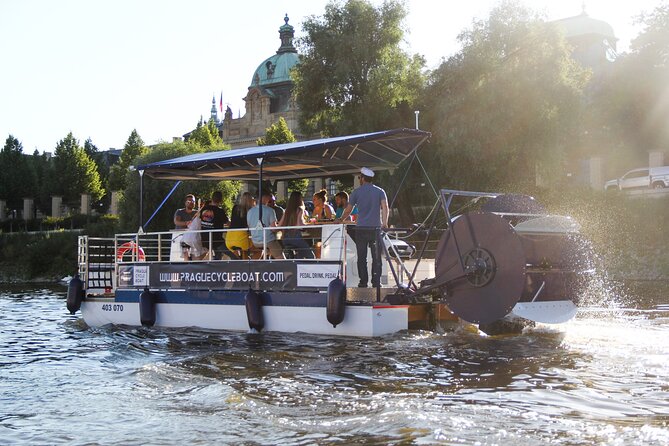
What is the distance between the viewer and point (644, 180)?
44.8m

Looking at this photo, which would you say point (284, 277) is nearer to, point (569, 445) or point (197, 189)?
point (569, 445)

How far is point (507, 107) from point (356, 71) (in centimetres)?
1000

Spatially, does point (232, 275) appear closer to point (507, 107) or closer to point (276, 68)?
point (507, 107)

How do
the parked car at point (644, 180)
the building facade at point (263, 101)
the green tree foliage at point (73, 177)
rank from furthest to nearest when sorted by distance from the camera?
the building facade at point (263, 101) < the green tree foliage at point (73, 177) < the parked car at point (644, 180)

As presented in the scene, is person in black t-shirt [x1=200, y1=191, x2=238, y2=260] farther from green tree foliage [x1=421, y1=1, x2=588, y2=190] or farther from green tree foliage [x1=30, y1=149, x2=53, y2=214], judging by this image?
green tree foliage [x1=30, y1=149, x2=53, y2=214]

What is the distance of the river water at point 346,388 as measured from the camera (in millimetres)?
7914

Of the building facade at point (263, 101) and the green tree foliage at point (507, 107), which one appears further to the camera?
the building facade at point (263, 101)

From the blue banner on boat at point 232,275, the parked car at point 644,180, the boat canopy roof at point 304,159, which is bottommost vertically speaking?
the blue banner on boat at point 232,275

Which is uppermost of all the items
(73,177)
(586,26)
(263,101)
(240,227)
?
(586,26)

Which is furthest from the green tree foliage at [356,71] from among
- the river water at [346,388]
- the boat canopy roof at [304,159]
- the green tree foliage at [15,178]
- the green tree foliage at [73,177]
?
the green tree foliage at [15,178]

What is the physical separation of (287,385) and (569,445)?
159 inches

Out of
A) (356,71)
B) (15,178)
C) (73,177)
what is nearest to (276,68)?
(73,177)

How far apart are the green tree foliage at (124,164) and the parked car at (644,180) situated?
44195 mm

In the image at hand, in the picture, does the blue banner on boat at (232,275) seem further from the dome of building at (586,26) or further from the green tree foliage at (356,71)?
Result: the dome of building at (586,26)
